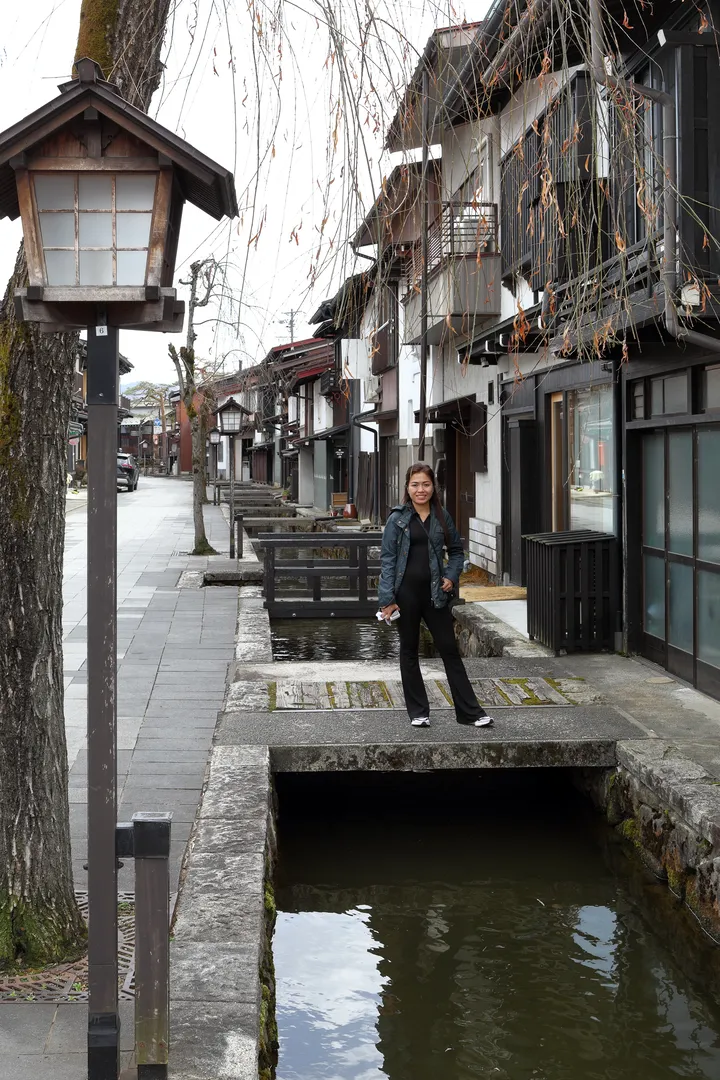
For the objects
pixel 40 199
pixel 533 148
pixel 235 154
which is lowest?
pixel 40 199

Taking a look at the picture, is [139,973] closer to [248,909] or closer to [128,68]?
[248,909]

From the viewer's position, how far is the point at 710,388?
807 cm

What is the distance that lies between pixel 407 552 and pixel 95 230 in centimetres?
408

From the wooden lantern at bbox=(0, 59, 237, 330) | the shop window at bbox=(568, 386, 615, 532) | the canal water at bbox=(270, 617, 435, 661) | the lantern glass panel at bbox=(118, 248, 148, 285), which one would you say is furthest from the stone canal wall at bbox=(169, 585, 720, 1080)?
the canal water at bbox=(270, 617, 435, 661)

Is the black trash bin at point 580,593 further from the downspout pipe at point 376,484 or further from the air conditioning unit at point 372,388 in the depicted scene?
the air conditioning unit at point 372,388

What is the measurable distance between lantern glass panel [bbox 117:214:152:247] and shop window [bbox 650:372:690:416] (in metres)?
5.87

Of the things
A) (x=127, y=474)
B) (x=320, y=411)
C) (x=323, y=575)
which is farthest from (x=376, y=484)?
(x=127, y=474)

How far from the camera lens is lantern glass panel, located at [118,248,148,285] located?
11.0 ft

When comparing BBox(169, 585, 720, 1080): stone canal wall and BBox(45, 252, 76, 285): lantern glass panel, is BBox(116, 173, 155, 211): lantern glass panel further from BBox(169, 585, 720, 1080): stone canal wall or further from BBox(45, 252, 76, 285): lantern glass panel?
BBox(169, 585, 720, 1080): stone canal wall

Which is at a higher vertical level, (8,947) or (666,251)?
(666,251)

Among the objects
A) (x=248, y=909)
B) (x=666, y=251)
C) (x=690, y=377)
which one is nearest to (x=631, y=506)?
(x=690, y=377)

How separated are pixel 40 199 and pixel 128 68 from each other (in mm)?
911

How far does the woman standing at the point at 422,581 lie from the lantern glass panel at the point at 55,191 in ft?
12.9

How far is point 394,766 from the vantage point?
6742 millimetres
